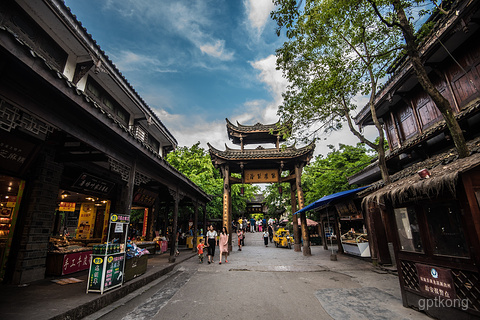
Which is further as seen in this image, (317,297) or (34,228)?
(34,228)

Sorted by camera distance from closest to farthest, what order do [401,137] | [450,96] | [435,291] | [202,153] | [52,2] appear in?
[435,291] → [52,2] → [450,96] → [401,137] → [202,153]

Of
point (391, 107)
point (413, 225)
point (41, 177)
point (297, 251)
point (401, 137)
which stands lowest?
point (297, 251)

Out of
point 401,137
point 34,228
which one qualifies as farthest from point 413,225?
point 34,228

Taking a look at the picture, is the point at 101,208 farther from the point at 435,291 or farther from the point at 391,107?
the point at 391,107

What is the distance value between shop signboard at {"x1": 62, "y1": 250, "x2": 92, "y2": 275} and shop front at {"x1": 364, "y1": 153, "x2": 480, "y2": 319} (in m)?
8.72

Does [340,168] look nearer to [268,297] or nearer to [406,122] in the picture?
[406,122]

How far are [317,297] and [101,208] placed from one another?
388 inches

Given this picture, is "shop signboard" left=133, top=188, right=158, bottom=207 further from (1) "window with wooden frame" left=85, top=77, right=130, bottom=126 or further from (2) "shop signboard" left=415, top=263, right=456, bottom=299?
(2) "shop signboard" left=415, top=263, right=456, bottom=299

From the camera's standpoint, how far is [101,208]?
32.6 feet

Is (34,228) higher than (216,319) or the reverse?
higher

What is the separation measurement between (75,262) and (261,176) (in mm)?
11462

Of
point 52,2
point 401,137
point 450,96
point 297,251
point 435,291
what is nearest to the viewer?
point 435,291

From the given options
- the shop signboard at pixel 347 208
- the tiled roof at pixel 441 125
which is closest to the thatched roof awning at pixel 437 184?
the tiled roof at pixel 441 125

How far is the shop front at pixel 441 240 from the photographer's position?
3289 mm
